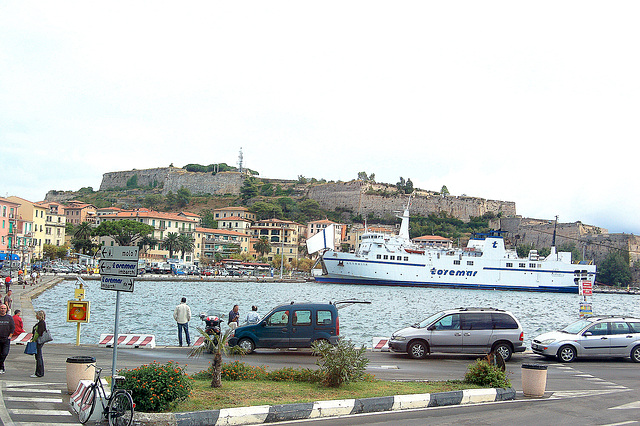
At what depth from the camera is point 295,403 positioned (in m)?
7.63

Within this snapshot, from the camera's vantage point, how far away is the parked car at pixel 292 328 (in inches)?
542

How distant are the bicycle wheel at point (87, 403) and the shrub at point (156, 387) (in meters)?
0.38

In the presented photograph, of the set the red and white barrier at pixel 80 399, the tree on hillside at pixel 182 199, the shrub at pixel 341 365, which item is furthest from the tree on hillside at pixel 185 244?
the red and white barrier at pixel 80 399

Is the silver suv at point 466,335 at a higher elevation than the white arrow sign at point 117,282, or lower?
lower

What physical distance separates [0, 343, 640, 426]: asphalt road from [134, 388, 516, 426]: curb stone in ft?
0.64

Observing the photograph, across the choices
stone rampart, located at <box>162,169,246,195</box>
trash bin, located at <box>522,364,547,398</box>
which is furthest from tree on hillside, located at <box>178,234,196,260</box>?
trash bin, located at <box>522,364,547,398</box>

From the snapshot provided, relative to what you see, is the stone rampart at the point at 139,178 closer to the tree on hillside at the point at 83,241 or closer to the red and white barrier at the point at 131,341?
the tree on hillside at the point at 83,241

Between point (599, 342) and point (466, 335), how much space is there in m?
3.20

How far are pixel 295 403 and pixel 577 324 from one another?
9.73 meters

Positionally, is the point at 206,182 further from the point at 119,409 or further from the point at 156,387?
the point at 119,409

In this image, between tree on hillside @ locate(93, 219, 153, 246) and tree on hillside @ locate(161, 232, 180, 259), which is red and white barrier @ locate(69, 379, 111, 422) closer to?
tree on hillside @ locate(93, 219, 153, 246)

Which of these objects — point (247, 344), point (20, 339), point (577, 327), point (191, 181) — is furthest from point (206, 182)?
point (577, 327)

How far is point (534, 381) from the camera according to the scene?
914 centimetres

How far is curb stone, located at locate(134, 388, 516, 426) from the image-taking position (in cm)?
687
